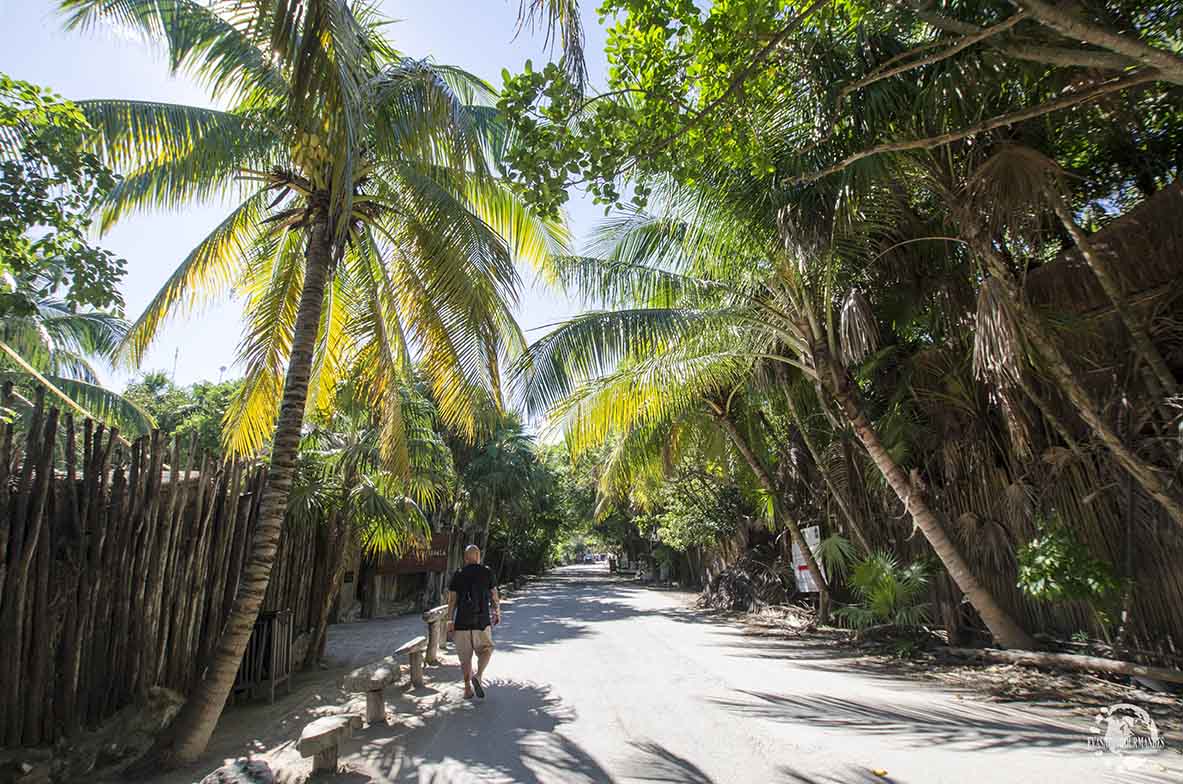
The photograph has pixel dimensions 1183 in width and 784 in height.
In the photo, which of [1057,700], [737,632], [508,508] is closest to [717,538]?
[737,632]

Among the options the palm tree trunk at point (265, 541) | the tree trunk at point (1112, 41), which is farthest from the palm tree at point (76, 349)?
the tree trunk at point (1112, 41)

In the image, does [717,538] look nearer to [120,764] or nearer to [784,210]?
[784,210]

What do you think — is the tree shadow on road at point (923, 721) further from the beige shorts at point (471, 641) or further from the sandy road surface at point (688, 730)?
the beige shorts at point (471, 641)

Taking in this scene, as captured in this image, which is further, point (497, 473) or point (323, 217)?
point (497, 473)

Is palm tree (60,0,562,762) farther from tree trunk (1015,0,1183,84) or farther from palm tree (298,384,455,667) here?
tree trunk (1015,0,1183,84)

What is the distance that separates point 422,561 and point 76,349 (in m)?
10.4

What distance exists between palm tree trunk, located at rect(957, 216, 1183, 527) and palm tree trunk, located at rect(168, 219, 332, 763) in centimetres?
661

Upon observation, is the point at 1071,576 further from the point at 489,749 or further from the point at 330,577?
the point at 330,577

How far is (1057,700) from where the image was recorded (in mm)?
5691

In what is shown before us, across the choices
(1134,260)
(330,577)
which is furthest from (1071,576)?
(330,577)

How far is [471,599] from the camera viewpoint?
6543 mm

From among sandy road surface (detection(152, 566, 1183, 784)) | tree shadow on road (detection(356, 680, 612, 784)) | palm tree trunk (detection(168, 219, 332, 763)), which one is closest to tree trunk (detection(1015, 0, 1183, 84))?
sandy road surface (detection(152, 566, 1183, 784))

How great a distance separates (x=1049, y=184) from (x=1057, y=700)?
4.88 metres

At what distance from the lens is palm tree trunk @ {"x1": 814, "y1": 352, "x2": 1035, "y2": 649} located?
23.4 ft
